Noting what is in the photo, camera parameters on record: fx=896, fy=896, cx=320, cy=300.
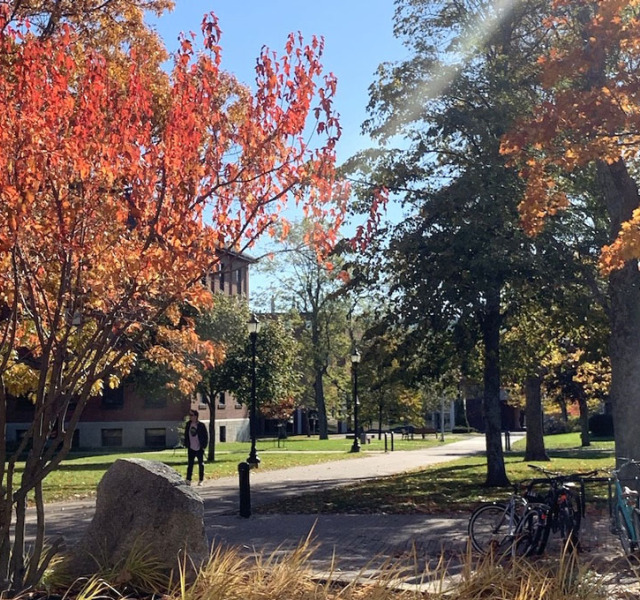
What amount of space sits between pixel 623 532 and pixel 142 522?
4900 millimetres

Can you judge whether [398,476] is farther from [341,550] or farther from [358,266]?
[341,550]

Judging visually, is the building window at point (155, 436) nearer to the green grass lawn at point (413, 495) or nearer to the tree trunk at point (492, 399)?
the green grass lawn at point (413, 495)

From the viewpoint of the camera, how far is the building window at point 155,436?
47844 millimetres

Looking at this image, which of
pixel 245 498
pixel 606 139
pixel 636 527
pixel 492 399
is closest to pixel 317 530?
pixel 245 498

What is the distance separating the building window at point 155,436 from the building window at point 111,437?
4.77 feet

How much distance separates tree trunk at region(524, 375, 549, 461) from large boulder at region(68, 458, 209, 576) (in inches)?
868

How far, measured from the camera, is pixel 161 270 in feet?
21.0

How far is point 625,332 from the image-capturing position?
14547mm

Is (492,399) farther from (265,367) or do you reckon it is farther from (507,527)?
(265,367)

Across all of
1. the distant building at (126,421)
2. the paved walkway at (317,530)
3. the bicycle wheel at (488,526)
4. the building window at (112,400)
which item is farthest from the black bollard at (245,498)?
the building window at (112,400)

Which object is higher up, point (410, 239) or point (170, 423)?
point (410, 239)

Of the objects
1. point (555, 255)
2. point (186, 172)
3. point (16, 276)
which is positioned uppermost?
point (555, 255)

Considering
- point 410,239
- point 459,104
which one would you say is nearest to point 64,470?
point 410,239

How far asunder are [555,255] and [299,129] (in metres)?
11.7
